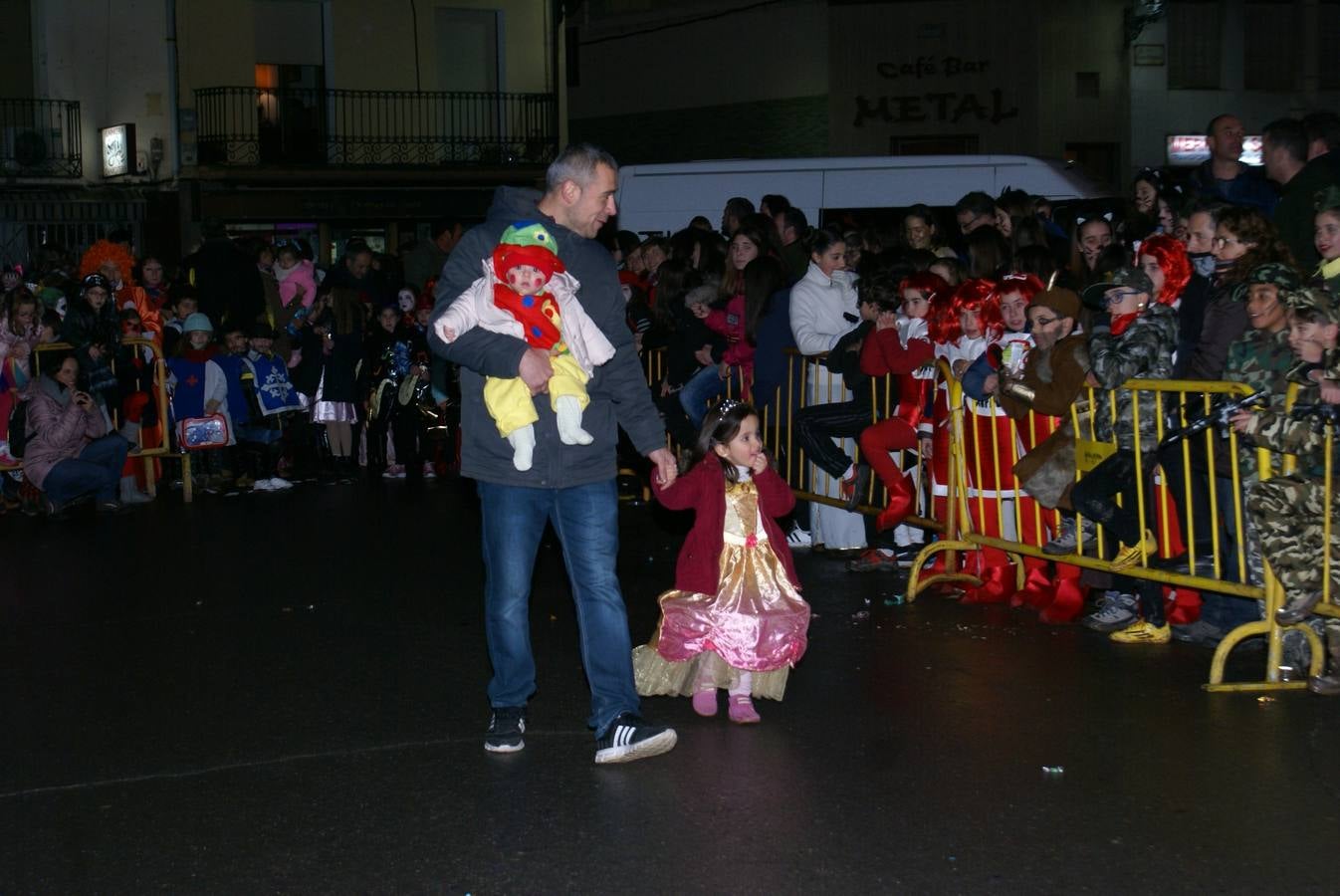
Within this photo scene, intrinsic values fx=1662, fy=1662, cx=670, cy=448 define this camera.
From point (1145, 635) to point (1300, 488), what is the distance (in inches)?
48.3

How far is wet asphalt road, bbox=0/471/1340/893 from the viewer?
5078 mm

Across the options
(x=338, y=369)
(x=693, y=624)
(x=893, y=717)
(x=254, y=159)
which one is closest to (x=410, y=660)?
(x=693, y=624)

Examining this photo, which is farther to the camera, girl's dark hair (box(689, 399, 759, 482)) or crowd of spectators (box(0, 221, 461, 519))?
crowd of spectators (box(0, 221, 461, 519))

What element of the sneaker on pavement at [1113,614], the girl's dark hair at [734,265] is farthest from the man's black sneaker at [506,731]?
the girl's dark hair at [734,265]

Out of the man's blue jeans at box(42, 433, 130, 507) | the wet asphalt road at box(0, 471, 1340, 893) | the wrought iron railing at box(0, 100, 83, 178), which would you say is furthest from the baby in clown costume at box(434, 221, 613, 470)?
the wrought iron railing at box(0, 100, 83, 178)

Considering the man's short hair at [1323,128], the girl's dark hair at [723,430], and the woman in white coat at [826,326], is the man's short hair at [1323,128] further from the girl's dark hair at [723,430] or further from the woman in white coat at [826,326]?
the girl's dark hair at [723,430]

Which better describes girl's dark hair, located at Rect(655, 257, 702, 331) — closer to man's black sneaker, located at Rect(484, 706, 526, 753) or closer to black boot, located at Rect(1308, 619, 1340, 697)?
black boot, located at Rect(1308, 619, 1340, 697)

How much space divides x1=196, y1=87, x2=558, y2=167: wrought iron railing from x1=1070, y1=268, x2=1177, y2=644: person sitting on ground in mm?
26545

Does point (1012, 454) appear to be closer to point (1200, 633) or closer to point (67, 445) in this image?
A: point (1200, 633)

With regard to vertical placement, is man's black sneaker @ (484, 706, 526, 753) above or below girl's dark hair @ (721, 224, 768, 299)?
below

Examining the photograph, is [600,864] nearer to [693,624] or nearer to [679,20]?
[693,624]

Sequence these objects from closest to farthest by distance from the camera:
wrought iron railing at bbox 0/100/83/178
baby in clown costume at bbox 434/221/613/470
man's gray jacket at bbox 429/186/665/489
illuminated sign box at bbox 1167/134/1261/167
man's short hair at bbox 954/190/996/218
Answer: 1. baby in clown costume at bbox 434/221/613/470
2. man's gray jacket at bbox 429/186/665/489
3. man's short hair at bbox 954/190/996/218
4. wrought iron railing at bbox 0/100/83/178
5. illuminated sign box at bbox 1167/134/1261/167

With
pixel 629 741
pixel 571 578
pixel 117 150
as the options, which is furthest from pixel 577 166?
pixel 117 150

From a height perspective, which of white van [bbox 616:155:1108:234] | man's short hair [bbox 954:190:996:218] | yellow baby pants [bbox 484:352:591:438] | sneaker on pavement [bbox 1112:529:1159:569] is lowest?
sneaker on pavement [bbox 1112:529:1159:569]
